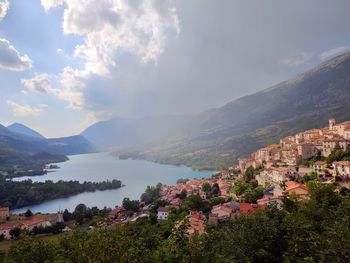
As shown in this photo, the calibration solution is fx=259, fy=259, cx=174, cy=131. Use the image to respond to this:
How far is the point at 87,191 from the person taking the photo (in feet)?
216

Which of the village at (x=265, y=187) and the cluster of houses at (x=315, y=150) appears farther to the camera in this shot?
the cluster of houses at (x=315, y=150)

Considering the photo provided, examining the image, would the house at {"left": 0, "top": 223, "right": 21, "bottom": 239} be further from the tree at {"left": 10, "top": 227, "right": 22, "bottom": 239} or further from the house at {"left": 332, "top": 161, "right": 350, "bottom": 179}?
the house at {"left": 332, "top": 161, "right": 350, "bottom": 179}

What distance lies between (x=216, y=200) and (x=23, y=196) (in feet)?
157

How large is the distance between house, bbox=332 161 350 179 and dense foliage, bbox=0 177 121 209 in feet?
174

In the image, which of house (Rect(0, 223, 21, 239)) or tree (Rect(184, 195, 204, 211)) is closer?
tree (Rect(184, 195, 204, 211))

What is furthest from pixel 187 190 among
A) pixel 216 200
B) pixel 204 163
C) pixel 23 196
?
pixel 204 163

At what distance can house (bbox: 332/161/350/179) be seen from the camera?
22.3 meters

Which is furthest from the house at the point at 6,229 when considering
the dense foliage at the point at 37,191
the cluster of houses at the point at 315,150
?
the cluster of houses at the point at 315,150

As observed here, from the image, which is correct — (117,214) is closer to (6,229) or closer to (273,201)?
(6,229)

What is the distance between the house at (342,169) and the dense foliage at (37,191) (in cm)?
5303

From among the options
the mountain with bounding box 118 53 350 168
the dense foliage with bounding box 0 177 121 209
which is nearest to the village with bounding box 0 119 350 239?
the dense foliage with bounding box 0 177 121 209

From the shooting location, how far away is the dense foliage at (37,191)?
5653 centimetres

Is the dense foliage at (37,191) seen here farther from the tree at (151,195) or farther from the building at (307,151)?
the building at (307,151)

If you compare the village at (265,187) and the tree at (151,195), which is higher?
the village at (265,187)
